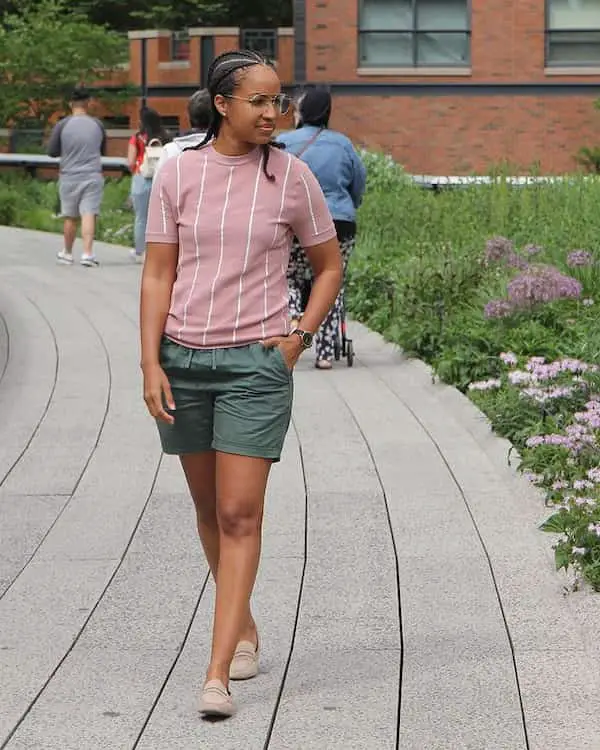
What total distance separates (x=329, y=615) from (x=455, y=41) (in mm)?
29041

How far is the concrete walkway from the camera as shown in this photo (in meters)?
5.32

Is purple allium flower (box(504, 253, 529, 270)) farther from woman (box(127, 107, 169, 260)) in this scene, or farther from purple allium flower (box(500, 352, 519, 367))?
woman (box(127, 107, 169, 260))

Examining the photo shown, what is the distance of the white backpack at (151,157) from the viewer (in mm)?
17469

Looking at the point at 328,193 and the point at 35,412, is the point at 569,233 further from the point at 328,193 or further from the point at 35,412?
the point at 35,412

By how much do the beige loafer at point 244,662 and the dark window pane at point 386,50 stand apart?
29334 mm

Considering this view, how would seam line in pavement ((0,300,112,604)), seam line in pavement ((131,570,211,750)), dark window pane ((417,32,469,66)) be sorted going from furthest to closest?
dark window pane ((417,32,469,66)) < seam line in pavement ((0,300,112,604)) < seam line in pavement ((131,570,211,750))

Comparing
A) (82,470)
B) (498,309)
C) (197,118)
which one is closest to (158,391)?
(82,470)

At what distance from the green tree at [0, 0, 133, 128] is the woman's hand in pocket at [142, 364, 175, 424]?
30.9 meters

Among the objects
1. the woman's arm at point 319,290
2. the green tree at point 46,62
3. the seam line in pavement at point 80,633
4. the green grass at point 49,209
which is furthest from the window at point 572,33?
the woman's arm at point 319,290

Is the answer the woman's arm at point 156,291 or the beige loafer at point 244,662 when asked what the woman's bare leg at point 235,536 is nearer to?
the beige loafer at point 244,662

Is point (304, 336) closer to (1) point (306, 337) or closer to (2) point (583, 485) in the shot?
(1) point (306, 337)

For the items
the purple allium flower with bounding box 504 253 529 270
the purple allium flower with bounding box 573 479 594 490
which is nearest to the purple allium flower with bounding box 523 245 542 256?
the purple allium flower with bounding box 504 253 529 270

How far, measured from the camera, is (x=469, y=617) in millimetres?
6383

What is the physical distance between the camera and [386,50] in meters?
34.4
